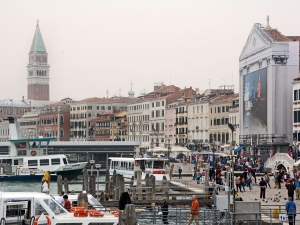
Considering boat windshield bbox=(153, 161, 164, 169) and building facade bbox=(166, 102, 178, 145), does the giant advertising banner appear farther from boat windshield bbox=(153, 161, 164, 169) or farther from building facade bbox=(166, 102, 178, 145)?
building facade bbox=(166, 102, 178, 145)

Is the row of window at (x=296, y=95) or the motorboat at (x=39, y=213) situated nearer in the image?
the motorboat at (x=39, y=213)

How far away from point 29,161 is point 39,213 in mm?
44246

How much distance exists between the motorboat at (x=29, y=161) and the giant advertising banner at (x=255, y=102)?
64.2 feet

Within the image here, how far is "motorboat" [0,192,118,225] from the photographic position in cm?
2317

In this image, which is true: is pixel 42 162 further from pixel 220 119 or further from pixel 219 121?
pixel 219 121

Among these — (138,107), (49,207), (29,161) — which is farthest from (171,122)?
(49,207)

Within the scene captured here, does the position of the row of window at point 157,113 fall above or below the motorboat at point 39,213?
above

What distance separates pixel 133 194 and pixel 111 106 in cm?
Answer: 11817

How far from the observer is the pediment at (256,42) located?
80.6 m

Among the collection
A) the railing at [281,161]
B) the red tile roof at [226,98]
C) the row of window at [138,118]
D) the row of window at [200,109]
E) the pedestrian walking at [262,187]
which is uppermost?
the red tile roof at [226,98]

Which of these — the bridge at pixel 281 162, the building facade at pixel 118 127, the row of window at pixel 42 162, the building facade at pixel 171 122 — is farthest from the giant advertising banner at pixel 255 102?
the building facade at pixel 118 127

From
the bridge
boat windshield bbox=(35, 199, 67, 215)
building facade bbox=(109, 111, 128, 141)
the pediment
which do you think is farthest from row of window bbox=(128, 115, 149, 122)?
boat windshield bbox=(35, 199, 67, 215)

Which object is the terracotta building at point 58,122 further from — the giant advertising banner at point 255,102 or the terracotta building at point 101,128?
the giant advertising banner at point 255,102

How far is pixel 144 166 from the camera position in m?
58.9
